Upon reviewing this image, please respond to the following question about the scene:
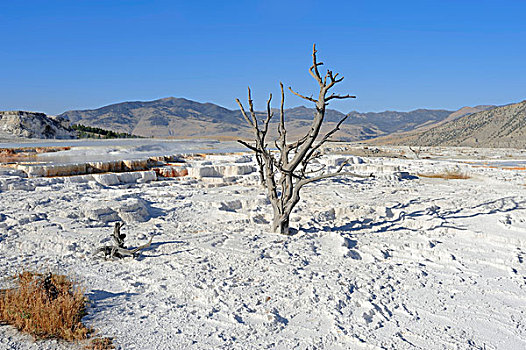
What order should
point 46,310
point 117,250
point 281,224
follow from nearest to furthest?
point 46,310 < point 117,250 < point 281,224

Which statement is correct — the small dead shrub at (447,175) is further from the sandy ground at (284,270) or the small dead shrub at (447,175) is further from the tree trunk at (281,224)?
the tree trunk at (281,224)

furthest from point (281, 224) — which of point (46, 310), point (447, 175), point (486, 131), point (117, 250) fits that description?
point (486, 131)

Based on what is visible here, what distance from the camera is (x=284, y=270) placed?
5.06 m

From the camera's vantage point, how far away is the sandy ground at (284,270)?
12.1 ft

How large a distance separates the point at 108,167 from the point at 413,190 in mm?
10879

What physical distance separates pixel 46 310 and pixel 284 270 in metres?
2.61

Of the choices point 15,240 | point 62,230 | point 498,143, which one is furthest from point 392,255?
point 498,143

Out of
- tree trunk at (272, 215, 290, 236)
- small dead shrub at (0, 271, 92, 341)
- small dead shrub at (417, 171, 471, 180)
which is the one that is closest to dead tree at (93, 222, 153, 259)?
small dead shrub at (0, 271, 92, 341)

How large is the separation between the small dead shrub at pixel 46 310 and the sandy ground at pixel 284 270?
12cm

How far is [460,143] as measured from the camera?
208 feet

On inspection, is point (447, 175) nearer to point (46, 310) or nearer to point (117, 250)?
point (117, 250)

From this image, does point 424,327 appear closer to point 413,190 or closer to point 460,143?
point 413,190

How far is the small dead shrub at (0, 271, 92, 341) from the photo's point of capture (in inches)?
138

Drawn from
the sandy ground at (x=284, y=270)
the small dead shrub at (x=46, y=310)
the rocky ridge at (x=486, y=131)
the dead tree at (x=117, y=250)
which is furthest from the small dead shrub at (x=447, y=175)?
the rocky ridge at (x=486, y=131)
